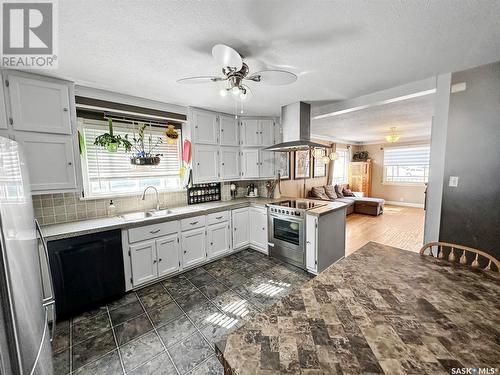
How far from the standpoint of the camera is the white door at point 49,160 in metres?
1.96

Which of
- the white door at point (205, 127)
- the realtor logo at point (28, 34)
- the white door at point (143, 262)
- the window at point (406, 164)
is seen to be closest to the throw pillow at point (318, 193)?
the white door at point (205, 127)

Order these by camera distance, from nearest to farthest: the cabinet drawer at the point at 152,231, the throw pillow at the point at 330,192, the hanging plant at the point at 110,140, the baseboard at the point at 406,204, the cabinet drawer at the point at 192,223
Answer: the cabinet drawer at the point at 152,231, the hanging plant at the point at 110,140, the cabinet drawer at the point at 192,223, the throw pillow at the point at 330,192, the baseboard at the point at 406,204

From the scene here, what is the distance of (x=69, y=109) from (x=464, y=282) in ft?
11.7

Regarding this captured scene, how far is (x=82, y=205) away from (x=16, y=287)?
2121mm

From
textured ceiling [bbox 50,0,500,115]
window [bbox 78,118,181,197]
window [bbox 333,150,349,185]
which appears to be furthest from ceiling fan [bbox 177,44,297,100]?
window [bbox 333,150,349,185]

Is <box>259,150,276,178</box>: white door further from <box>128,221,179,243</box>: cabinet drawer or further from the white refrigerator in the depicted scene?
the white refrigerator

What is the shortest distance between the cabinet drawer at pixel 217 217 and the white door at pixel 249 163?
2.72 feet

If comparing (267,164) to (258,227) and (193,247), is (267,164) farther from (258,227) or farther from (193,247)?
(193,247)

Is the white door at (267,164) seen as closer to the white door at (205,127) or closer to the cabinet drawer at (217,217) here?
the white door at (205,127)

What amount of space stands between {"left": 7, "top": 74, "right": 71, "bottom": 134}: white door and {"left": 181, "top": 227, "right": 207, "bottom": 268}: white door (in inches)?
71.3

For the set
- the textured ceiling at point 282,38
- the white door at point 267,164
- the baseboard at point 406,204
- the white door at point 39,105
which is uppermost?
the textured ceiling at point 282,38

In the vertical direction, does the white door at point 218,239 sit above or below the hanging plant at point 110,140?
below

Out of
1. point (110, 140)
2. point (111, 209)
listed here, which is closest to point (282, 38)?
point (110, 140)

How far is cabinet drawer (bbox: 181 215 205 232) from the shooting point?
280 cm
